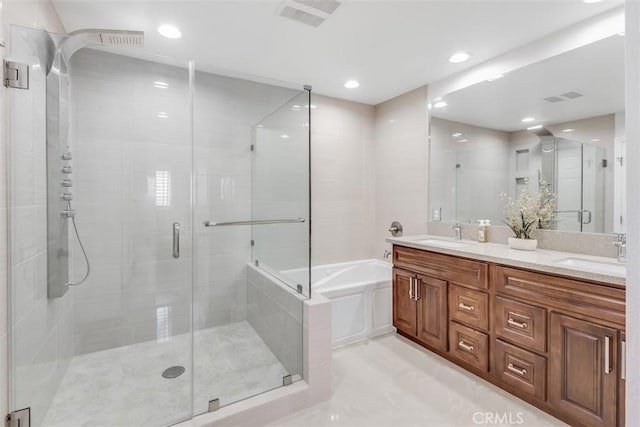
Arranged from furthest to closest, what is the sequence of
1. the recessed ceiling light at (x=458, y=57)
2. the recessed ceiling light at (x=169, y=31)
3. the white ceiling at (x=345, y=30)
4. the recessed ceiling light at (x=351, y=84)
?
the recessed ceiling light at (x=351, y=84) < the recessed ceiling light at (x=458, y=57) < the recessed ceiling light at (x=169, y=31) < the white ceiling at (x=345, y=30)

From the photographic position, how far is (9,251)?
1.39 meters

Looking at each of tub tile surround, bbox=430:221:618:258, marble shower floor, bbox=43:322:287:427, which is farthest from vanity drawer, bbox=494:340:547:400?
marble shower floor, bbox=43:322:287:427

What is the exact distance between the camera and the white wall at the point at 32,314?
1.35 meters

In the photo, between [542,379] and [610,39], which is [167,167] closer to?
[542,379]

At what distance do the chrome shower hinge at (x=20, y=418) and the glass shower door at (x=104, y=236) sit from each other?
36mm

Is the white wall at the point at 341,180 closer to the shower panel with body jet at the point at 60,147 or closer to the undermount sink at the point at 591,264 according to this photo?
the shower panel with body jet at the point at 60,147

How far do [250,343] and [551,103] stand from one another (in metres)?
2.89

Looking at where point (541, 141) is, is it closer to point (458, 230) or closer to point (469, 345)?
point (458, 230)

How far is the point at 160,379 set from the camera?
201cm

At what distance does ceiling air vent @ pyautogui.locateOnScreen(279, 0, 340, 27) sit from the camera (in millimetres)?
1870

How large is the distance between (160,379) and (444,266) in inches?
86.0

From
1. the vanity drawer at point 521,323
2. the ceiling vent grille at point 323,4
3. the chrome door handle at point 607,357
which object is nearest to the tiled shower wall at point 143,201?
the ceiling vent grille at point 323,4

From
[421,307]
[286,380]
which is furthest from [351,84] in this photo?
[286,380]

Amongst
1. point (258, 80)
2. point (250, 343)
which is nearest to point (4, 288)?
point (250, 343)
